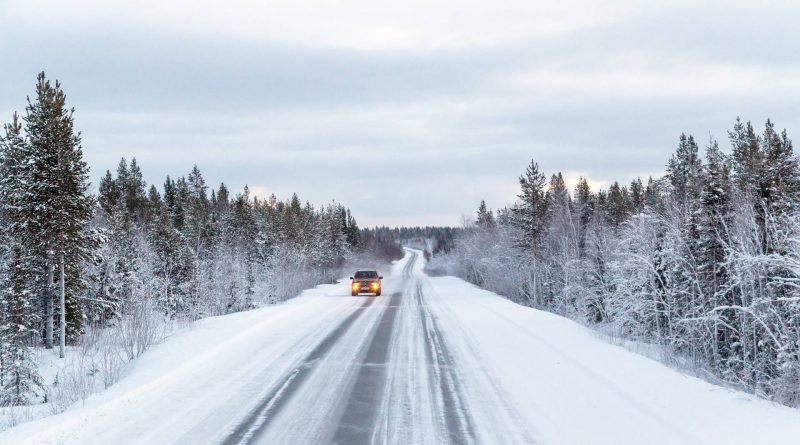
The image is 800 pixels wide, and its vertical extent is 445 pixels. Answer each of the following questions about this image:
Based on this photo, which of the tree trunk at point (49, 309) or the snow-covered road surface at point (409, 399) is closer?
the snow-covered road surface at point (409, 399)

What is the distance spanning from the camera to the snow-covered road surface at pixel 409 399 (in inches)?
281

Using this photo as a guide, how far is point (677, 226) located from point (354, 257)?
8877 cm

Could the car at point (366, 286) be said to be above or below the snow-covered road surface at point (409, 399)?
above

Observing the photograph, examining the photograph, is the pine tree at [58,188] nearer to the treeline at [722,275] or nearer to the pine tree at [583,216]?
the treeline at [722,275]

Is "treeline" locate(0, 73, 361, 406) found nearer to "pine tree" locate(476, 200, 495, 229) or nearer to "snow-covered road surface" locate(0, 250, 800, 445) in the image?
"snow-covered road surface" locate(0, 250, 800, 445)

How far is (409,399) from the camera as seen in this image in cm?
916

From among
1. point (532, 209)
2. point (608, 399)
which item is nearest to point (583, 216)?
point (532, 209)

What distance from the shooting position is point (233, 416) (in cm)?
809

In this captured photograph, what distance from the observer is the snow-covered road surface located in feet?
23.4

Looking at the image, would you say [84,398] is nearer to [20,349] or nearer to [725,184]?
[20,349]

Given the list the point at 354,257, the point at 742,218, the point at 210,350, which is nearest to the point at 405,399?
the point at 210,350

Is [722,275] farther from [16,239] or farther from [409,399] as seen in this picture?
[16,239]

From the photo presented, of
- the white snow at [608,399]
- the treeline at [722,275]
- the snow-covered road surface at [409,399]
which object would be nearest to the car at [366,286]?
the treeline at [722,275]

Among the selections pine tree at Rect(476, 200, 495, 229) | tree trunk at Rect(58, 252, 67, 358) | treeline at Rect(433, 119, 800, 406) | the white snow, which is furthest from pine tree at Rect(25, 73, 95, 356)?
pine tree at Rect(476, 200, 495, 229)
